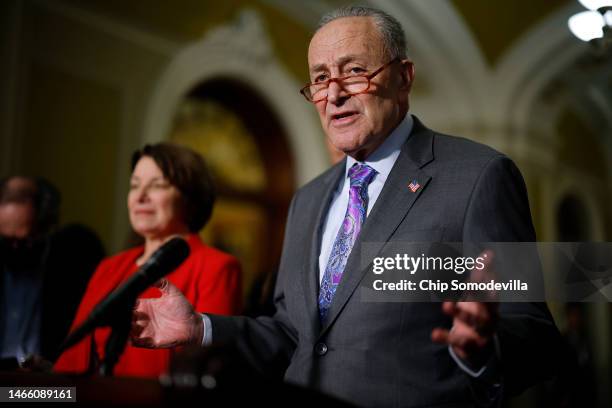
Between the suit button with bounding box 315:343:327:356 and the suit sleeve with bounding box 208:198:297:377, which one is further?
the suit sleeve with bounding box 208:198:297:377

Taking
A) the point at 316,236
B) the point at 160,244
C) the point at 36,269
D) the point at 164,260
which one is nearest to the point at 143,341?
the point at 164,260

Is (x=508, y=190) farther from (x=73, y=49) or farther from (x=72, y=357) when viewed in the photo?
(x=73, y=49)

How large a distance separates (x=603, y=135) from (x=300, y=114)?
5532 millimetres

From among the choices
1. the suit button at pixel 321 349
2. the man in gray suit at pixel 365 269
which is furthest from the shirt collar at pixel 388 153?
the suit button at pixel 321 349

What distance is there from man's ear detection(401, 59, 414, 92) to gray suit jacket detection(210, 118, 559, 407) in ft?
0.58

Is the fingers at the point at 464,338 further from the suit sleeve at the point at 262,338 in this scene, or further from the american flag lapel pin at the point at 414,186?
the suit sleeve at the point at 262,338

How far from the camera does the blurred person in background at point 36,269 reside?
7.26ft

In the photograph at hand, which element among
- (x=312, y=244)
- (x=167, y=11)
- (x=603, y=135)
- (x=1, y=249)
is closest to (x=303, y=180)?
(x=167, y=11)

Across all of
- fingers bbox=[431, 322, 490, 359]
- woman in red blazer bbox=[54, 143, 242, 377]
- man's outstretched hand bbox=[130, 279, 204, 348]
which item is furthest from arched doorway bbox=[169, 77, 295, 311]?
fingers bbox=[431, 322, 490, 359]

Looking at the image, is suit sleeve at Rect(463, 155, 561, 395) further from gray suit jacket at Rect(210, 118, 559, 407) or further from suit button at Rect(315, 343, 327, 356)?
suit button at Rect(315, 343, 327, 356)

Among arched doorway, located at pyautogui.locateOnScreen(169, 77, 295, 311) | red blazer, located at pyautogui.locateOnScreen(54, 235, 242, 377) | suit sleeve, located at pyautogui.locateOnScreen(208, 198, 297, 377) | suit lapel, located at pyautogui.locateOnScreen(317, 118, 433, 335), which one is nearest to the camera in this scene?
suit lapel, located at pyautogui.locateOnScreen(317, 118, 433, 335)

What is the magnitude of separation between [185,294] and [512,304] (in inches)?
40.9

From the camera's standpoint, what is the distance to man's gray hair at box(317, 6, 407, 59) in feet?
4.89

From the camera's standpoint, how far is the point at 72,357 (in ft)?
6.27
